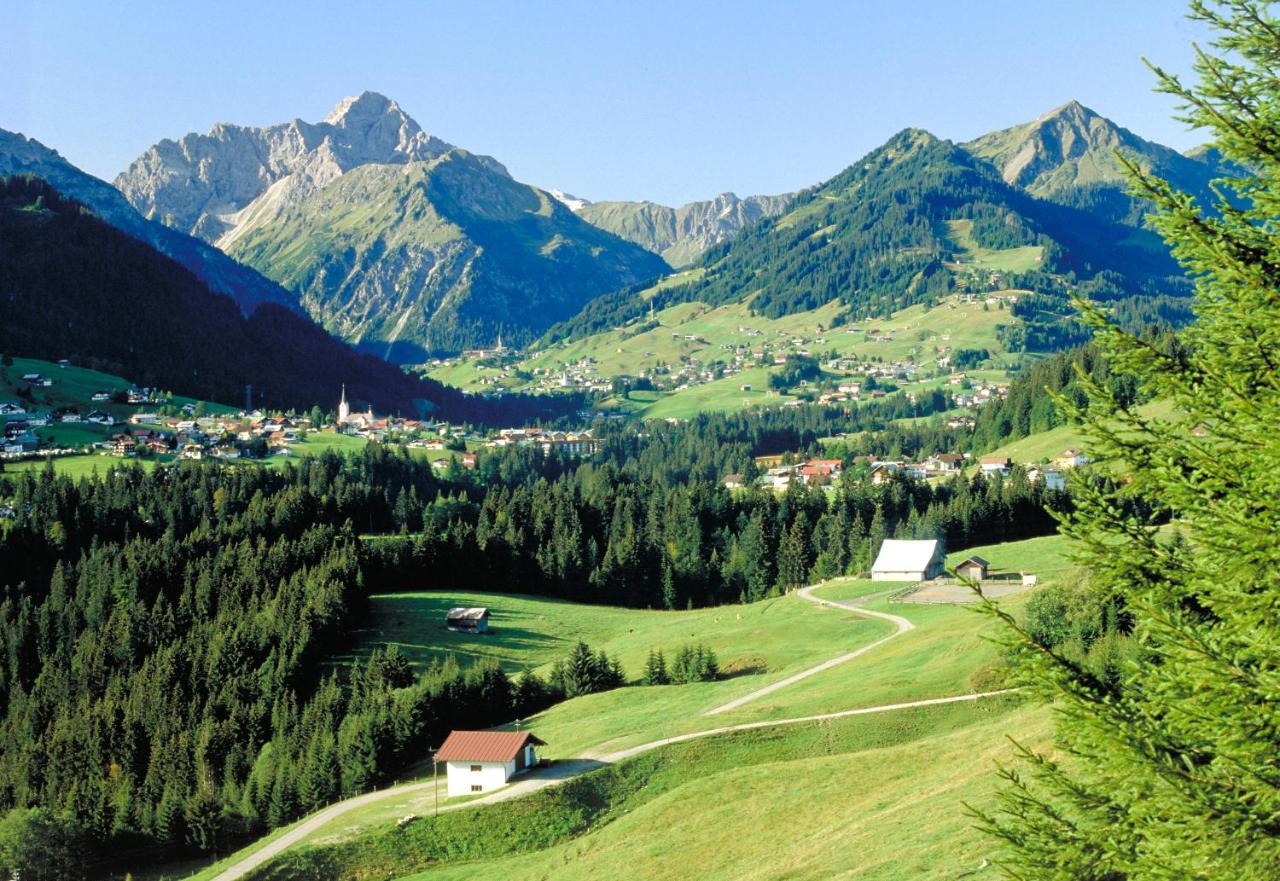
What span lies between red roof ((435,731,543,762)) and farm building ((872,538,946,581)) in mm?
66375

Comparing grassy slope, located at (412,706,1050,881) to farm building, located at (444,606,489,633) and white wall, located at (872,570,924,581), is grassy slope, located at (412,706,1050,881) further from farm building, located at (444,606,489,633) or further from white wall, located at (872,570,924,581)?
white wall, located at (872,570,924,581)

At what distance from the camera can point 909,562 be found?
12788 centimetres

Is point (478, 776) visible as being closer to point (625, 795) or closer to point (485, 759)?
point (485, 759)

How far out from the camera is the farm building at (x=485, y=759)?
6838 centimetres

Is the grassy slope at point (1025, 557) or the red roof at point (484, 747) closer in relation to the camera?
the red roof at point (484, 747)

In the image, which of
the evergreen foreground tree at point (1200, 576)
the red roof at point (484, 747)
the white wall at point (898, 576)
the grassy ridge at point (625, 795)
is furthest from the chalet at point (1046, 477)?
the evergreen foreground tree at point (1200, 576)

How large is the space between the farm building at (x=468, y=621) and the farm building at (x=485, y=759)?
50.7m

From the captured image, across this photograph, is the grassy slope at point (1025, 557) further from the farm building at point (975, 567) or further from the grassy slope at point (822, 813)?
the grassy slope at point (822, 813)

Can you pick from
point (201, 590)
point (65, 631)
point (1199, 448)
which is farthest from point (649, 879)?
point (65, 631)

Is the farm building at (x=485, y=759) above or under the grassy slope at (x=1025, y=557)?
under

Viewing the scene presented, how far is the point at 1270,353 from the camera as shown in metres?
12.4

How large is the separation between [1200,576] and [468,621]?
11363 centimetres

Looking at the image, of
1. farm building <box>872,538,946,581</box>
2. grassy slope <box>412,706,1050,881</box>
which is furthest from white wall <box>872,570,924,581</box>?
grassy slope <box>412,706,1050,881</box>

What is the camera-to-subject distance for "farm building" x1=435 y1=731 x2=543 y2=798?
68375 mm
